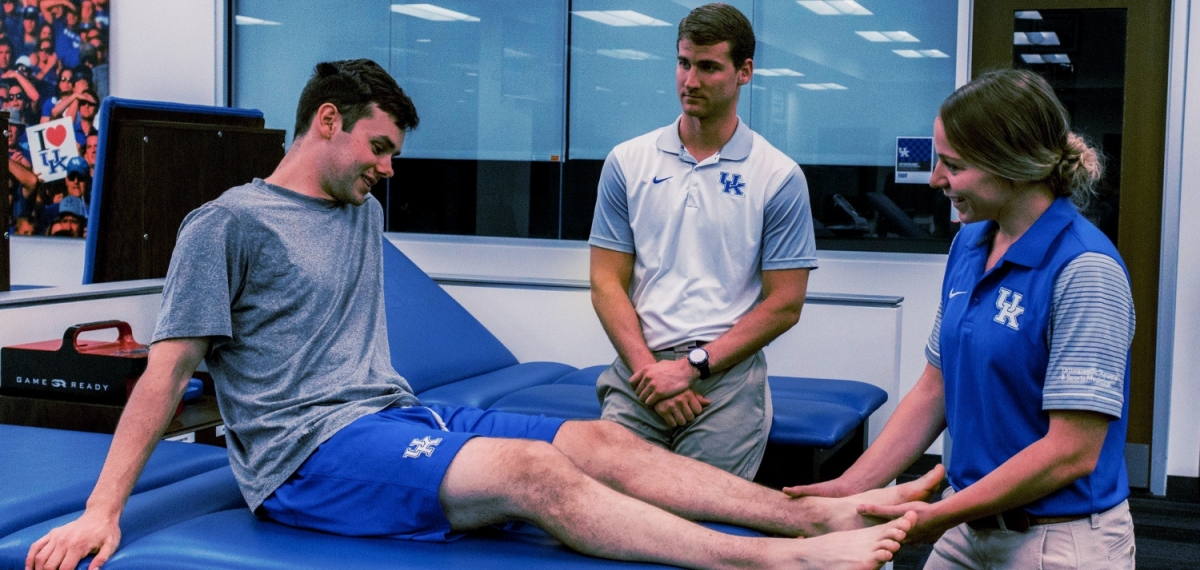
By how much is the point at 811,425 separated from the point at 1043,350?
1.11 m

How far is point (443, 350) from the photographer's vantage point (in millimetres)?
3270

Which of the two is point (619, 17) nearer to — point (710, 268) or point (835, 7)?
point (835, 7)

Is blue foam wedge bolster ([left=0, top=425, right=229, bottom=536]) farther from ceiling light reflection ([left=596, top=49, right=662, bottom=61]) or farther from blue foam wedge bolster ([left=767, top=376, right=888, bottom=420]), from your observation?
ceiling light reflection ([left=596, top=49, right=662, bottom=61])

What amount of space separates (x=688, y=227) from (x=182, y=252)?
101cm

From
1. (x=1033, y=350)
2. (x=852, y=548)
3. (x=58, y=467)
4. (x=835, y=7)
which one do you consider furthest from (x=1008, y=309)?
(x=835, y=7)

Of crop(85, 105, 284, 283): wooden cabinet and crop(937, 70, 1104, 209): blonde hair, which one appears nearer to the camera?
crop(937, 70, 1104, 209): blonde hair

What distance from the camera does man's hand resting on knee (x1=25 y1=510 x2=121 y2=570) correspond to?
1.69 m

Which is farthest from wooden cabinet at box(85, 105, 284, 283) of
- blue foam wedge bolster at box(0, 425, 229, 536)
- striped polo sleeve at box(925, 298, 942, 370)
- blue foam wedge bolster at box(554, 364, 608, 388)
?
striped polo sleeve at box(925, 298, 942, 370)

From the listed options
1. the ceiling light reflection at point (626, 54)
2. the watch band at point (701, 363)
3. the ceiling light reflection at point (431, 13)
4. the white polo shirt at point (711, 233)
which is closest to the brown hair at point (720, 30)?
the white polo shirt at point (711, 233)

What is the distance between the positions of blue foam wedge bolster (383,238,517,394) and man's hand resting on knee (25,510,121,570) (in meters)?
1.35

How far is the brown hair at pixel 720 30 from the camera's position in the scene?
7.43 ft

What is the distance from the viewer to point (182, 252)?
184 cm

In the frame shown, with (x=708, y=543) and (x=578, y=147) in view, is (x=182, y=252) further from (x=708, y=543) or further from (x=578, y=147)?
(x=578, y=147)

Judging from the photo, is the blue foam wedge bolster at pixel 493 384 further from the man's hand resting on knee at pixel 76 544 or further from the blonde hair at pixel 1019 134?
the blonde hair at pixel 1019 134
